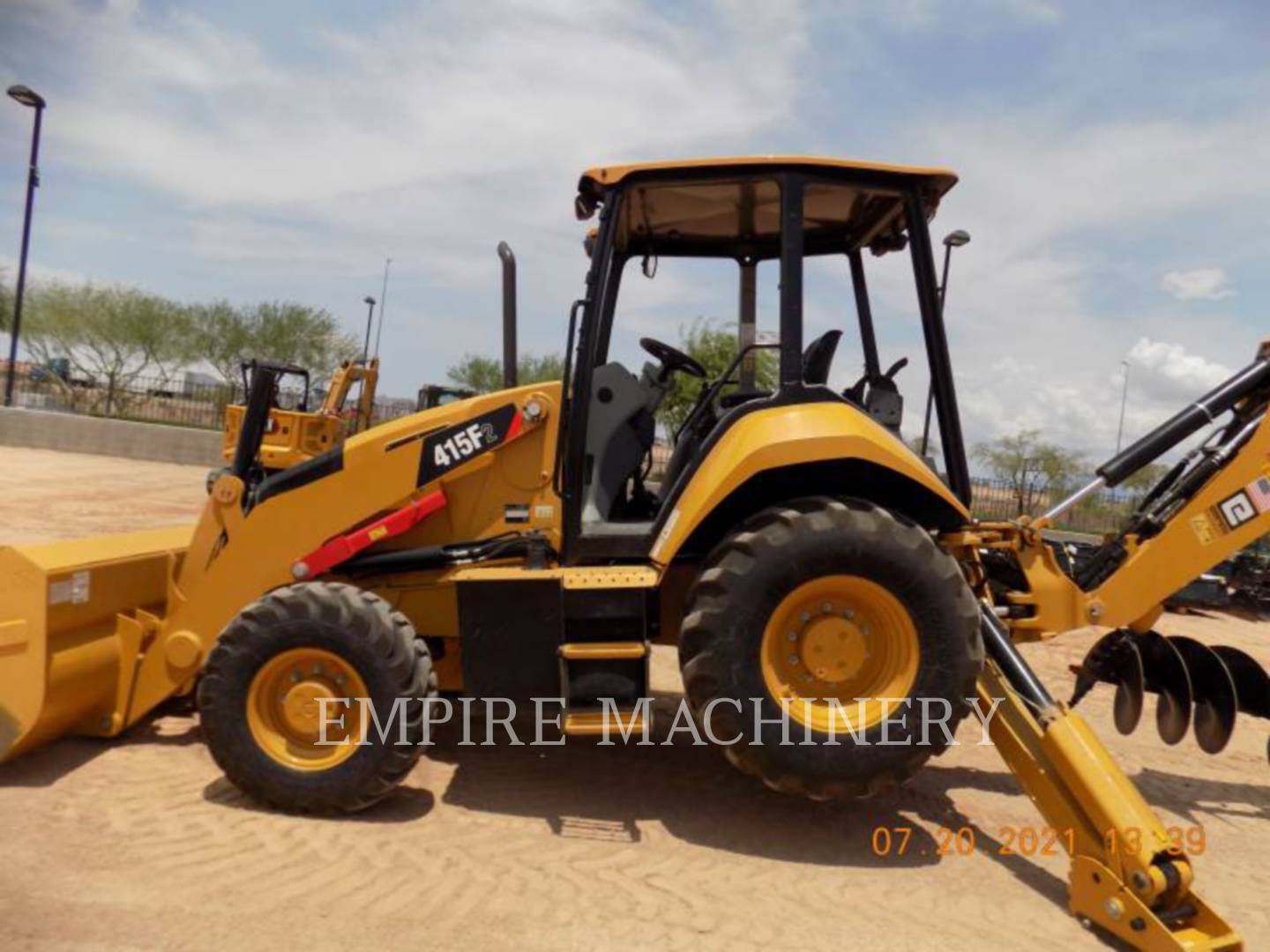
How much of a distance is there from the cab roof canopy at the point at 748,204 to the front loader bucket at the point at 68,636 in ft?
8.94

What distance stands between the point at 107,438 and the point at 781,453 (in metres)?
18.3

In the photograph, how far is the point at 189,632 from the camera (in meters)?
4.21

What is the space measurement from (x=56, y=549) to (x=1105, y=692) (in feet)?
22.1

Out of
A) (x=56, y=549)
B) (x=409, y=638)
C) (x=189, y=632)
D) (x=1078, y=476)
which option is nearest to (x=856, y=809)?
(x=409, y=638)

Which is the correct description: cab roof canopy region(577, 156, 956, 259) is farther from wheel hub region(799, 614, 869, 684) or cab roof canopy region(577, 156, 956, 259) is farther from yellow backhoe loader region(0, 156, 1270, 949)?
wheel hub region(799, 614, 869, 684)

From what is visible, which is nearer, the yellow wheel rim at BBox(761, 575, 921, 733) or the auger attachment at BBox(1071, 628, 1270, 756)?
the yellow wheel rim at BBox(761, 575, 921, 733)

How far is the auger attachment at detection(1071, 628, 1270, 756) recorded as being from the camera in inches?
181

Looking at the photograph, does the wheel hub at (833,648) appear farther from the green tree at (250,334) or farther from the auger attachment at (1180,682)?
the green tree at (250,334)

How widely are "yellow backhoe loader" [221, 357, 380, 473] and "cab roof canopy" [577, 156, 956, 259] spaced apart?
1023cm

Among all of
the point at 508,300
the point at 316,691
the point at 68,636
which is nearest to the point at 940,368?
the point at 508,300

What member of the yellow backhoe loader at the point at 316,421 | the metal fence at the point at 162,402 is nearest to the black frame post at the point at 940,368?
the yellow backhoe loader at the point at 316,421

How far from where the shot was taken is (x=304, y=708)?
3799 millimetres

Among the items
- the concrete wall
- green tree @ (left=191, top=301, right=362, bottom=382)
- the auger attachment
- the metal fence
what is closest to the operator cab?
the auger attachment

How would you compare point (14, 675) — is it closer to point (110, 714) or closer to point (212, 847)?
point (110, 714)
